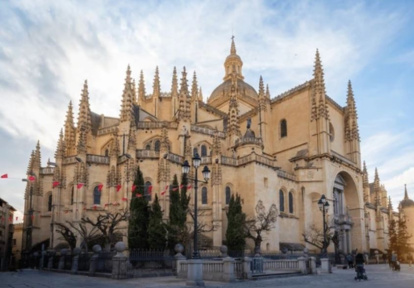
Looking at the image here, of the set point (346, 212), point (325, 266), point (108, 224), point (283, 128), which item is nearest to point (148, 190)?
point (108, 224)

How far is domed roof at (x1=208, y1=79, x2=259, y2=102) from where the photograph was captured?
62062 millimetres

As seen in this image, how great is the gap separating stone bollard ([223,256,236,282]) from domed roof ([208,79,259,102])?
44.8 m

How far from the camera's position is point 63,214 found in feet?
113

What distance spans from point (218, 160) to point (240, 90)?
89.5ft

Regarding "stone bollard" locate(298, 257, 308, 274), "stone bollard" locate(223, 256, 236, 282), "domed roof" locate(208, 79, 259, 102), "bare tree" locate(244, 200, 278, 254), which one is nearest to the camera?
"stone bollard" locate(223, 256, 236, 282)

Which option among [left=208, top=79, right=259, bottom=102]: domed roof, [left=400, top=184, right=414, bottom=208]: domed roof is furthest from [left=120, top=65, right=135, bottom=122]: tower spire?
[left=400, top=184, right=414, bottom=208]: domed roof

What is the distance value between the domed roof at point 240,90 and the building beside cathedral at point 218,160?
12.4m

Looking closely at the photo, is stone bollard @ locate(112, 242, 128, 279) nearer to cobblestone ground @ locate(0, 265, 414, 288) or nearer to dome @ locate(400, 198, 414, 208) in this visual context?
cobblestone ground @ locate(0, 265, 414, 288)

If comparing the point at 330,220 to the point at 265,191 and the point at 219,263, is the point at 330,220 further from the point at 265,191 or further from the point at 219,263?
the point at 219,263

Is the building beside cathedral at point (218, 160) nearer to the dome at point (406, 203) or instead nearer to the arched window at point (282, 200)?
the arched window at point (282, 200)

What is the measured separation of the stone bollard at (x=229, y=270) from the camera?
17531 millimetres

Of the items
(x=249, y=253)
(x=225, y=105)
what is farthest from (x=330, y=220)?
(x=225, y=105)

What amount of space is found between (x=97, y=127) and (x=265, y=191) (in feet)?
61.7

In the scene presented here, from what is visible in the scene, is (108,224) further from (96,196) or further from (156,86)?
(156,86)
